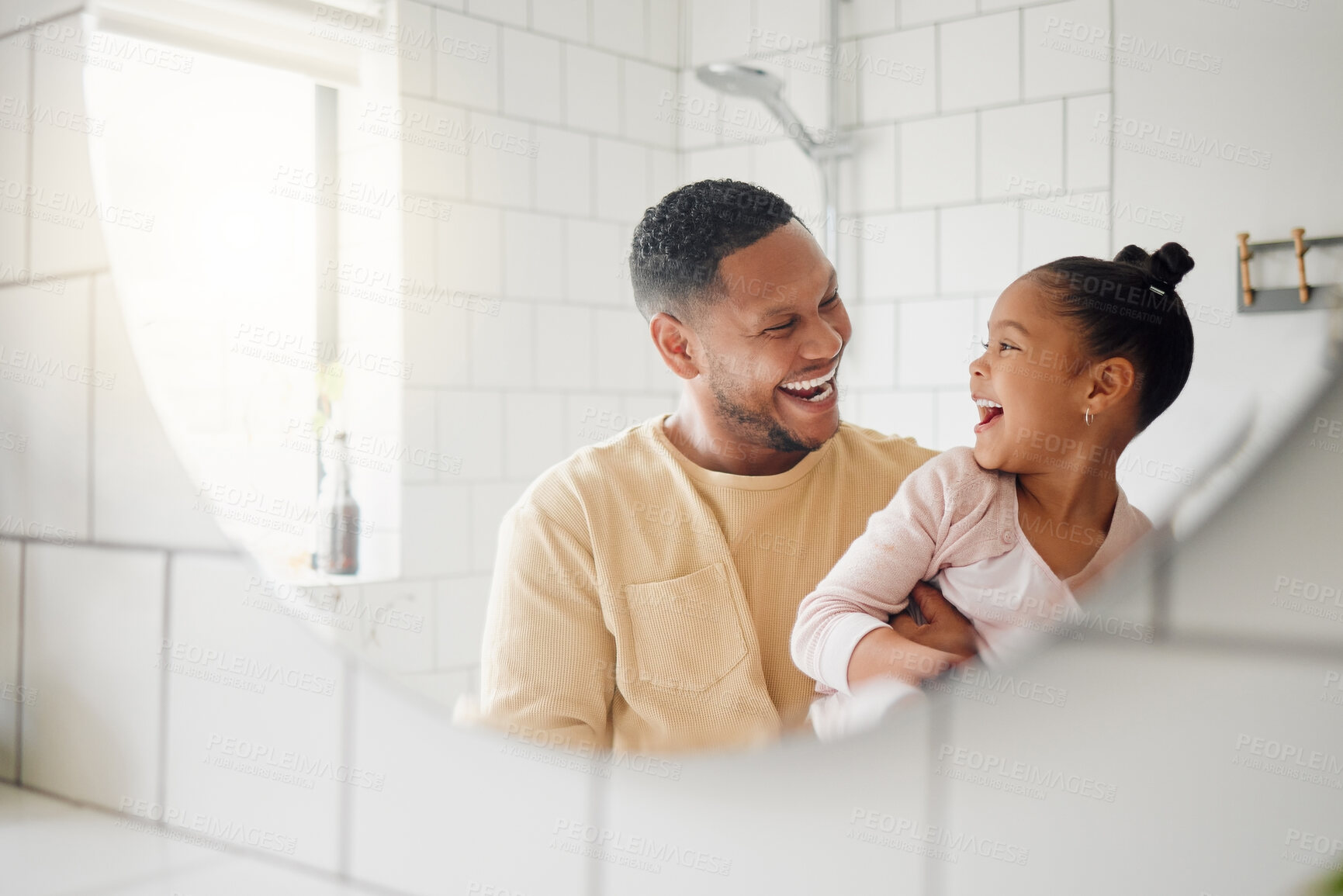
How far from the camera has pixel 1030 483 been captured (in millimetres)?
460

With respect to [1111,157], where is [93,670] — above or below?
below

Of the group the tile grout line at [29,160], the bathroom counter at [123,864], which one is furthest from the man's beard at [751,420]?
the tile grout line at [29,160]

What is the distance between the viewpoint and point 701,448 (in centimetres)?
55

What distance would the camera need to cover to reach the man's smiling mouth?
0.50 meters

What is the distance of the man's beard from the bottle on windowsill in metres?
0.28

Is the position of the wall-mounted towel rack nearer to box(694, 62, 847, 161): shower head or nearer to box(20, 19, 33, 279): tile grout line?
box(694, 62, 847, 161): shower head

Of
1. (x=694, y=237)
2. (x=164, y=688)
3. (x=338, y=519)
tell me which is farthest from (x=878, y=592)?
(x=164, y=688)

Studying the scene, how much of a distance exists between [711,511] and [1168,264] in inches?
9.1

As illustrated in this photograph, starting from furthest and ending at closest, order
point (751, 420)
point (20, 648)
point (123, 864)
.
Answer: point (20, 648)
point (123, 864)
point (751, 420)

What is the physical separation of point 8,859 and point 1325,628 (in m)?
0.91

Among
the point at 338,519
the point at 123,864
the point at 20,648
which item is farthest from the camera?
the point at 20,648

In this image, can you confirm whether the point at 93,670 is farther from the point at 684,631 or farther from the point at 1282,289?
the point at 1282,289

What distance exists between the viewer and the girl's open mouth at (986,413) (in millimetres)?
465

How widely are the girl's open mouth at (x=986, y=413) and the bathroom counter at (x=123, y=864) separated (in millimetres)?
523
